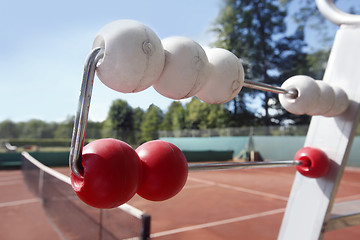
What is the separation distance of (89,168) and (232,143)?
9185 millimetres

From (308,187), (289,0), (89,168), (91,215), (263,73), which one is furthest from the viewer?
(289,0)

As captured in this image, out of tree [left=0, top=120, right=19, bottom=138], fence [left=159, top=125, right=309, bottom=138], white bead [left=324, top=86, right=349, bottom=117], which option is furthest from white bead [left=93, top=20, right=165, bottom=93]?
tree [left=0, top=120, right=19, bottom=138]

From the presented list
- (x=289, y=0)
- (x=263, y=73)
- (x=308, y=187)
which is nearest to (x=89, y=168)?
(x=308, y=187)

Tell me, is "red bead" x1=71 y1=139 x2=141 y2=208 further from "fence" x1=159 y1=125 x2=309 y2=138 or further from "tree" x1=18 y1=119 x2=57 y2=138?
"tree" x1=18 y1=119 x2=57 y2=138

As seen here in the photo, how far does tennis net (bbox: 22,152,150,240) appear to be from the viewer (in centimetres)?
179

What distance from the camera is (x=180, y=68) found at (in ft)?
1.00

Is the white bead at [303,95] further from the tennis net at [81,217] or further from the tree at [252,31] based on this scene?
the tennis net at [81,217]

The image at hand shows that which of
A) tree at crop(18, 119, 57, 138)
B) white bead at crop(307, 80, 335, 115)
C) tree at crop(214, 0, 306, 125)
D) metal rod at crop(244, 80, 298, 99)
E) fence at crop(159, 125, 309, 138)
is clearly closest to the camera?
metal rod at crop(244, 80, 298, 99)

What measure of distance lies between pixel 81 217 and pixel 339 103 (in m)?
2.51

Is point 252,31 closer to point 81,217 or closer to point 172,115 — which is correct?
point 172,115

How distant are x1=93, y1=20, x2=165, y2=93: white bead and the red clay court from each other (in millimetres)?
2783

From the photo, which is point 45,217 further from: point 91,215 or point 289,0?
point 289,0

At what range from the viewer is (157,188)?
33cm

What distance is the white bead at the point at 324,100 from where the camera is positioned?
57 centimetres
